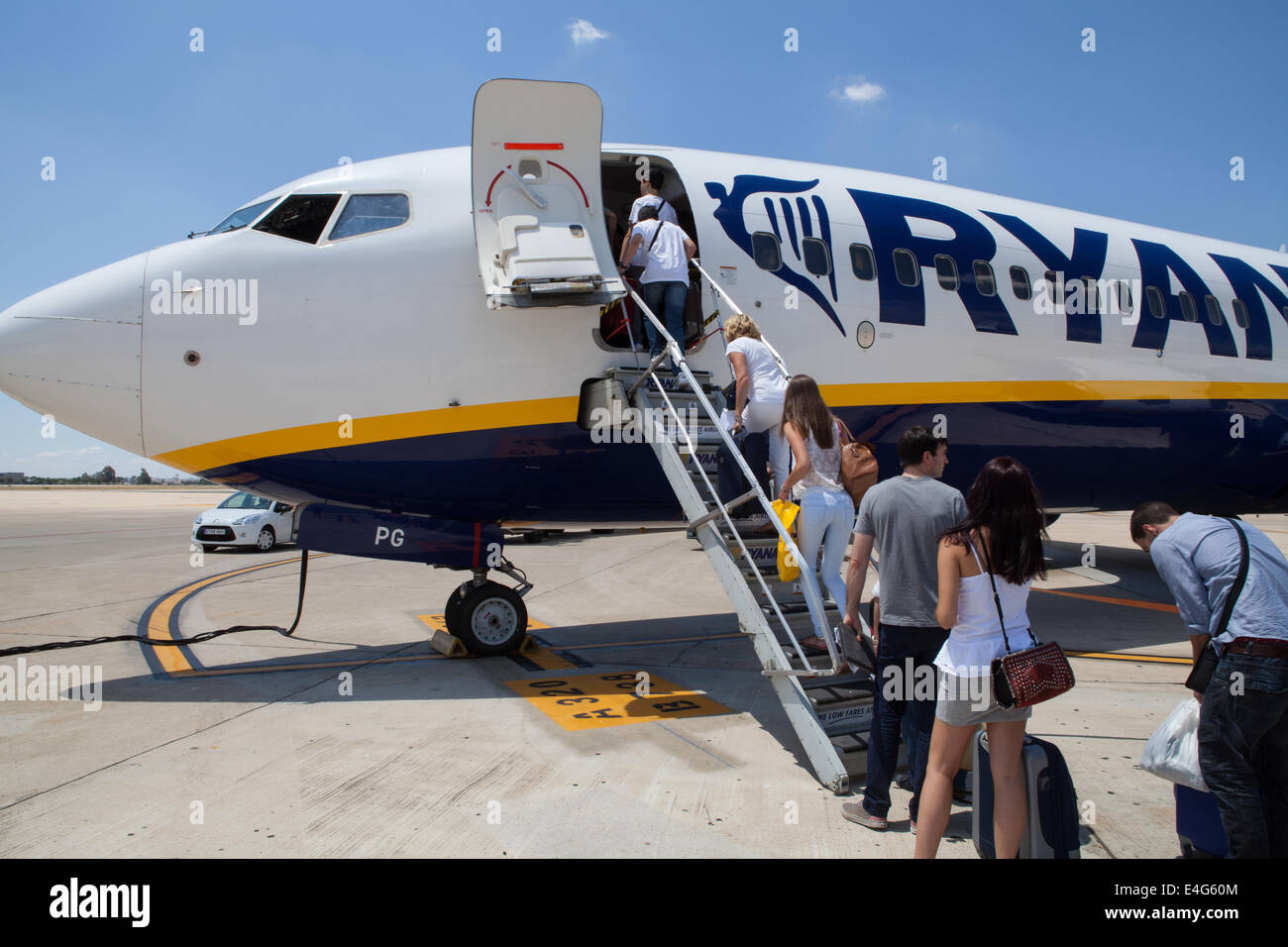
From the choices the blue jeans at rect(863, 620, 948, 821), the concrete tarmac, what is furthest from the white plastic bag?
the blue jeans at rect(863, 620, 948, 821)

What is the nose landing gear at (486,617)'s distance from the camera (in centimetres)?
754

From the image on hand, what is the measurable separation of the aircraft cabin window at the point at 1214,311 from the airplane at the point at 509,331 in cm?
197

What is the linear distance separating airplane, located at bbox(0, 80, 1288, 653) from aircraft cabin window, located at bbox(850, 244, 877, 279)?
2 cm

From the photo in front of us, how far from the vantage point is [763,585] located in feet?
15.9

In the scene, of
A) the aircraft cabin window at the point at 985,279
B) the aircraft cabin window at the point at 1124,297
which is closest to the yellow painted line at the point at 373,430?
the aircraft cabin window at the point at 985,279

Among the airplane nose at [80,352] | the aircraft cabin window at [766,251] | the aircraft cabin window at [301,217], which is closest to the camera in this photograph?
the airplane nose at [80,352]

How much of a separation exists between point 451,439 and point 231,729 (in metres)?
2.70

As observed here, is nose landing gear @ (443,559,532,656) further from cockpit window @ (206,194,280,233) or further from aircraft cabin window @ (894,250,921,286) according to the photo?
aircraft cabin window @ (894,250,921,286)

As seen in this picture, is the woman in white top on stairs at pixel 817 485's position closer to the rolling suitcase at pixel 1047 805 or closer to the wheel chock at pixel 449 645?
the rolling suitcase at pixel 1047 805

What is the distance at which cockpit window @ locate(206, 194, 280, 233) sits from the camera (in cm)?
664

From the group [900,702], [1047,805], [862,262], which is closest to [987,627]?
[1047,805]

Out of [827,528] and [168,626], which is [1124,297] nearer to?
[827,528]
